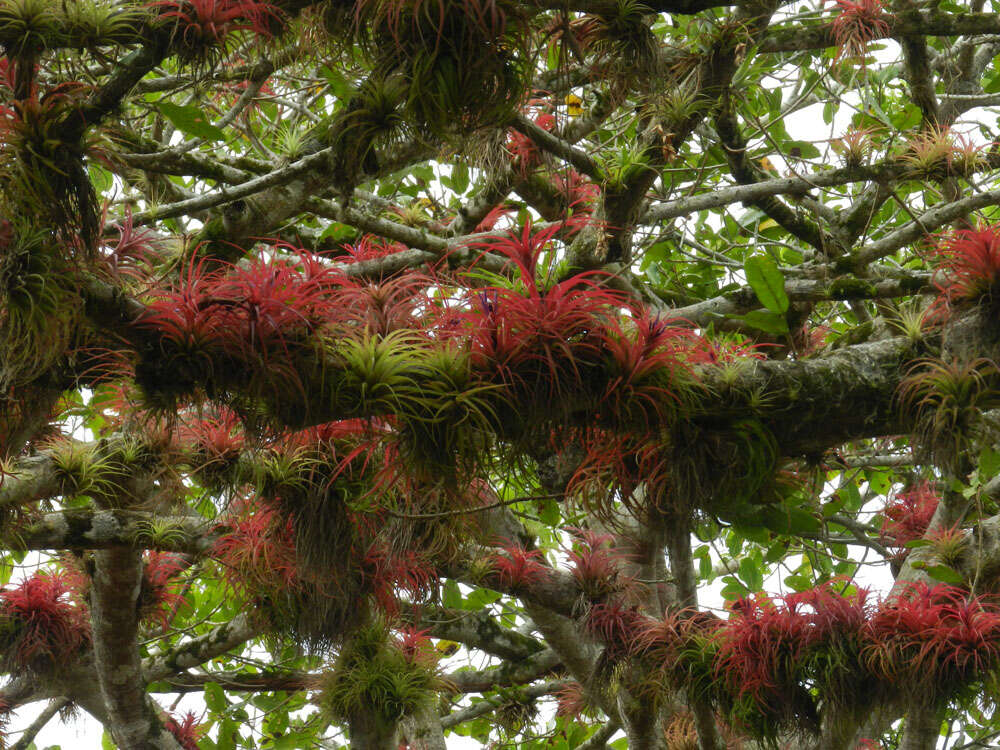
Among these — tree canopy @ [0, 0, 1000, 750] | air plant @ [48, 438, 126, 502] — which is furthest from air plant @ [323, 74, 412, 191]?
air plant @ [48, 438, 126, 502]

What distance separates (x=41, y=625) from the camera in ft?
16.3

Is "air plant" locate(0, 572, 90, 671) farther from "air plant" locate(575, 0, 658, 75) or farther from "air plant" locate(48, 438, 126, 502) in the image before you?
"air plant" locate(575, 0, 658, 75)

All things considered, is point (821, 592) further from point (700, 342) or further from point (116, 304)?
point (116, 304)

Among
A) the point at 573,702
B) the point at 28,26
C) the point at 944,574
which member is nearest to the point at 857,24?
the point at 944,574

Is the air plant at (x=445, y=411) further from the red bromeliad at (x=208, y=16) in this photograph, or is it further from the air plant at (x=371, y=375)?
the red bromeliad at (x=208, y=16)

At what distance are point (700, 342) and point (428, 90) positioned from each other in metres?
1.02

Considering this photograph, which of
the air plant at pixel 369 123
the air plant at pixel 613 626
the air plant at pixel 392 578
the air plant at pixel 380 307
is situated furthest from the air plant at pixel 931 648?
the air plant at pixel 369 123

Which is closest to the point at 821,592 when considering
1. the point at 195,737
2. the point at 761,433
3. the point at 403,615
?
the point at 761,433

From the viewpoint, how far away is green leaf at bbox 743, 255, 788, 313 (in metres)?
3.41

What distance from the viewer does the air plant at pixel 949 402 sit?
9.23 ft

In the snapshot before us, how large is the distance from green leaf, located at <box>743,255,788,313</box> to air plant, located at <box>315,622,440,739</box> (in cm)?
228

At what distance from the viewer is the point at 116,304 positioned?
7.72 ft

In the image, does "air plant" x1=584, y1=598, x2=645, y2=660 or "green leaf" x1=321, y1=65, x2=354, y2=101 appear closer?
"green leaf" x1=321, y1=65, x2=354, y2=101

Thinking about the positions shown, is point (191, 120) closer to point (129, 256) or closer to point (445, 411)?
point (129, 256)
